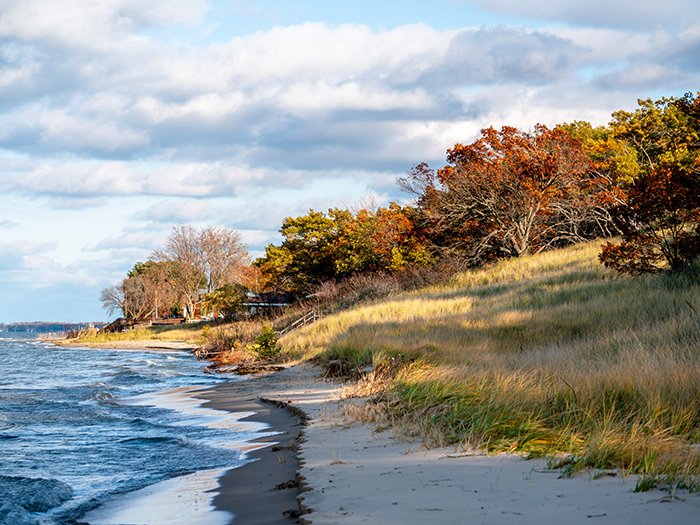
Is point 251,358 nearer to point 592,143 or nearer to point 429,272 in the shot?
point 429,272

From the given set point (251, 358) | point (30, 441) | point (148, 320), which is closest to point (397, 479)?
point (30, 441)

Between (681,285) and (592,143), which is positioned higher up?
(592,143)

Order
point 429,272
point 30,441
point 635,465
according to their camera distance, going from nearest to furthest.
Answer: point 635,465
point 30,441
point 429,272

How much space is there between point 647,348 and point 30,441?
11.2 m

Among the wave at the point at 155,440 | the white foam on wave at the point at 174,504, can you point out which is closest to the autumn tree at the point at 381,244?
the wave at the point at 155,440

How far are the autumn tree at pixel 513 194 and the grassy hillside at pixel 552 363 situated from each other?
1330cm

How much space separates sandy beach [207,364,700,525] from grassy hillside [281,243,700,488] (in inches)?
16.6

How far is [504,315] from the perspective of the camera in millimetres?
24453

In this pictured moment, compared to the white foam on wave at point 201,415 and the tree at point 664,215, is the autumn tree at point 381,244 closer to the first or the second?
the tree at point 664,215

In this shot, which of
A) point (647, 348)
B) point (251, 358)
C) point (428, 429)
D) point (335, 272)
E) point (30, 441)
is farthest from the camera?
point (335, 272)

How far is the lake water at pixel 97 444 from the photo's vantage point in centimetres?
819

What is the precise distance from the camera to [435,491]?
5.81m

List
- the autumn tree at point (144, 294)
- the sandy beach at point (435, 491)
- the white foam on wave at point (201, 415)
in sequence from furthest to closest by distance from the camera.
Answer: the autumn tree at point (144, 294), the white foam on wave at point (201, 415), the sandy beach at point (435, 491)

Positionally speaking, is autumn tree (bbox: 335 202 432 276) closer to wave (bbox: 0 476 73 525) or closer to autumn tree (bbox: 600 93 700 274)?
autumn tree (bbox: 600 93 700 274)
